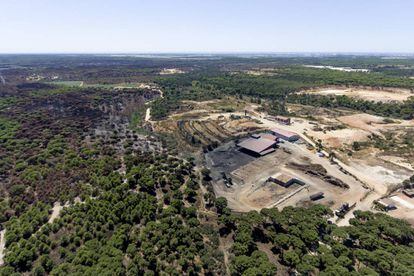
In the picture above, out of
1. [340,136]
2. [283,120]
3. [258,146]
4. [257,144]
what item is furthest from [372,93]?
[258,146]

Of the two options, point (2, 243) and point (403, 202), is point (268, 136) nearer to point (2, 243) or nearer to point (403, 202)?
point (403, 202)

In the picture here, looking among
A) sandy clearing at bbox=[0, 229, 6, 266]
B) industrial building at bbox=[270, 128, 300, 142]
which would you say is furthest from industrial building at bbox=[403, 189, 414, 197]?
sandy clearing at bbox=[0, 229, 6, 266]

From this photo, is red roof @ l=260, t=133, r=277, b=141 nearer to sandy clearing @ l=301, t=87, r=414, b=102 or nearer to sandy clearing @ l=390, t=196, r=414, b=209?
sandy clearing @ l=390, t=196, r=414, b=209

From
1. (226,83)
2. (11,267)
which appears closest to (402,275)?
(11,267)

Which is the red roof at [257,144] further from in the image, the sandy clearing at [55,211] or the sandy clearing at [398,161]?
the sandy clearing at [55,211]

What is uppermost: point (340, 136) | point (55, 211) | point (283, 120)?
point (283, 120)

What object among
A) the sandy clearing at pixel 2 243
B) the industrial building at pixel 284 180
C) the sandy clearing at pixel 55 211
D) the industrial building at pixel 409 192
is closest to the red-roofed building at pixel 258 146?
the industrial building at pixel 284 180
